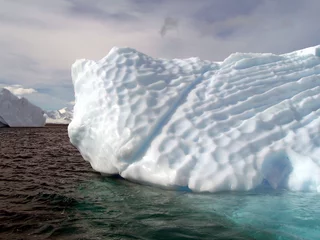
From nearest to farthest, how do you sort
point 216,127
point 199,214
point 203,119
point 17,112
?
point 199,214, point 216,127, point 203,119, point 17,112

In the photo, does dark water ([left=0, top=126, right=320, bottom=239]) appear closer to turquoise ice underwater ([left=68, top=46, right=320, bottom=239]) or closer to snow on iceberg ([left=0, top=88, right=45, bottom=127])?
turquoise ice underwater ([left=68, top=46, right=320, bottom=239])

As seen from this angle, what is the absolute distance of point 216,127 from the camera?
5578mm

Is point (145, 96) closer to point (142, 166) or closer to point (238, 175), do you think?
A: point (142, 166)

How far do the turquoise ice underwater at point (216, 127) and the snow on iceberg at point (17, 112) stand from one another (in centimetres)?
3174

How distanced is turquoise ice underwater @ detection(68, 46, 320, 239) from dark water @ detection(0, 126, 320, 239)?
0.04 meters

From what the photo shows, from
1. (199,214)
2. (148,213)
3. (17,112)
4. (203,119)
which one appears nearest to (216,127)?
(203,119)

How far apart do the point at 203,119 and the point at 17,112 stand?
36.8 metres

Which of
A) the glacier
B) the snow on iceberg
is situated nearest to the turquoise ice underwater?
the glacier

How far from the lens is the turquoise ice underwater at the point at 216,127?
4746mm

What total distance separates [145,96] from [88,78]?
1693mm

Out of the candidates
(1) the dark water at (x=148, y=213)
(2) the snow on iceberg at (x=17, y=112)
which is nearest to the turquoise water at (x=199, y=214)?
(1) the dark water at (x=148, y=213)

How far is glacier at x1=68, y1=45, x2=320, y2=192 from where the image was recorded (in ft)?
16.3

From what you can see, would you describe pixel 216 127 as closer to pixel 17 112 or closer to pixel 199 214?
pixel 199 214

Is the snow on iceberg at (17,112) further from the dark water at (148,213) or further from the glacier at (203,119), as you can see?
the dark water at (148,213)
